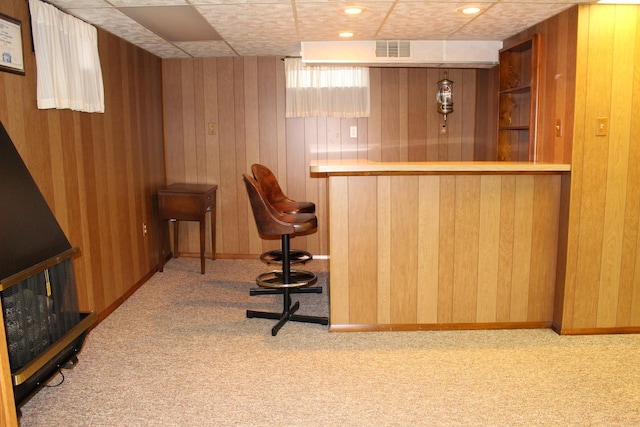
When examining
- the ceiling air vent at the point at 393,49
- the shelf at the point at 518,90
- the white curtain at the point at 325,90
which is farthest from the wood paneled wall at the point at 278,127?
the shelf at the point at 518,90

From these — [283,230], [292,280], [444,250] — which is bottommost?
[292,280]

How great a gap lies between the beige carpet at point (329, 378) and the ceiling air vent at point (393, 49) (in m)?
2.47

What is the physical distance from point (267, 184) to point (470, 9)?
2045 mm

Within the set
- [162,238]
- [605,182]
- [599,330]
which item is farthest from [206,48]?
[599,330]

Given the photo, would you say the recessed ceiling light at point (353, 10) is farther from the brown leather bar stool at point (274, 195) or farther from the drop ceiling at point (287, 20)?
the brown leather bar stool at point (274, 195)

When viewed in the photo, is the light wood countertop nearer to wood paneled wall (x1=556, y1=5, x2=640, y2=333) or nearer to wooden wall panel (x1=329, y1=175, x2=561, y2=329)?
wooden wall panel (x1=329, y1=175, x2=561, y2=329)

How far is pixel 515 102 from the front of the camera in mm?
4504

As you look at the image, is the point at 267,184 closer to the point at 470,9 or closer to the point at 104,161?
the point at 104,161

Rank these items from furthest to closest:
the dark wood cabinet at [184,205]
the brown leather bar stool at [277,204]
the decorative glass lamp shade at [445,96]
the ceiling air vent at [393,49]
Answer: the decorative glass lamp shade at [445,96], the dark wood cabinet at [184,205], the ceiling air vent at [393,49], the brown leather bar stool at [277,204]

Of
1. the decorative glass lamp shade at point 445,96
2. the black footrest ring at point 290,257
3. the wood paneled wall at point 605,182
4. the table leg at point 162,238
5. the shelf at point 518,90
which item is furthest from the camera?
the decorative glass lamp shade at point 445,96

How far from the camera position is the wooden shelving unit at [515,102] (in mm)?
4205

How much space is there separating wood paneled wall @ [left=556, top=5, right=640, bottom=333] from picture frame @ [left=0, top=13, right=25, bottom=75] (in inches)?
130

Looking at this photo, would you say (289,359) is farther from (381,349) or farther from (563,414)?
(563,414)

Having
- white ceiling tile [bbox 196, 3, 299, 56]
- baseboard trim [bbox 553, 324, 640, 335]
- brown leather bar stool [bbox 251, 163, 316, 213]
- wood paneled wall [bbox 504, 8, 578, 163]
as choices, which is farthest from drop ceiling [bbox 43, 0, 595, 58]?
baseboard trim [bbox 553, 324, 640, 335]
